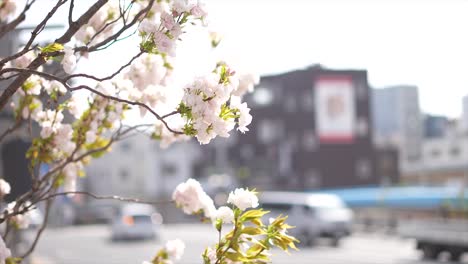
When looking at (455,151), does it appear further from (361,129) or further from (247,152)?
(247,152)

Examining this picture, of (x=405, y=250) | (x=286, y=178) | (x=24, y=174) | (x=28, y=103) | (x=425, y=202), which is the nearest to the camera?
(x=28, y=103)

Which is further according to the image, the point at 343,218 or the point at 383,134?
the point at 383,134

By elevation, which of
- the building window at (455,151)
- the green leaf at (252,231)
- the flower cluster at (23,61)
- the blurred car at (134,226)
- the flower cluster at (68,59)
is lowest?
the green leaf at (252,231)

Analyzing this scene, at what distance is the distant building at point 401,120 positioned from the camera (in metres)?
80.7

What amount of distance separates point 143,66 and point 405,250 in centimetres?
2438

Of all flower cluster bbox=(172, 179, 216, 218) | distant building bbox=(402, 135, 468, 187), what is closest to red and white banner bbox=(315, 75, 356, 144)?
distant building bbox=(402, 135, 468, 187)

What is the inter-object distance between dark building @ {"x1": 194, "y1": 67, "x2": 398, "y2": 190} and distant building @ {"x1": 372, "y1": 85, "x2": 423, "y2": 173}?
11198 millimetres

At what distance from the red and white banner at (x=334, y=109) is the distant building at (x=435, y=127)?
19978 mm

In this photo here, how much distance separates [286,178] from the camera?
6819cm

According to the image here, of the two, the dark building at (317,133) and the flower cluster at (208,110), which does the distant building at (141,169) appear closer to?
the dark building at (317,133)

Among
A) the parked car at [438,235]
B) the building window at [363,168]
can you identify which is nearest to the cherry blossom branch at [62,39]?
the parked car at [438,235]

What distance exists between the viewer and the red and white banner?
67.9 meters

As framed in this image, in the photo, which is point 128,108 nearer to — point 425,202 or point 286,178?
point 425,202

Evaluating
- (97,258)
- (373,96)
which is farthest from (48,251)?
(373,96)
